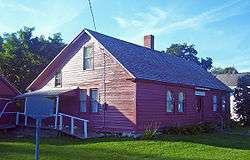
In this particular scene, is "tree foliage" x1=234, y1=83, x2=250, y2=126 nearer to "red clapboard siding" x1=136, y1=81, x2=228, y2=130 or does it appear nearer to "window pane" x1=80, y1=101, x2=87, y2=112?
"red clapboard siding" x1=136, y1=81, x2=228, y2=130

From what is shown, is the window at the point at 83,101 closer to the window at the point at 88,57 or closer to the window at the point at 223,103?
the window at the point at 88,57

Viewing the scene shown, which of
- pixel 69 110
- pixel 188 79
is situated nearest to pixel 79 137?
pixel 69 110

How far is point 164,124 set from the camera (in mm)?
24672

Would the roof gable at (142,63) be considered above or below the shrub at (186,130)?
above

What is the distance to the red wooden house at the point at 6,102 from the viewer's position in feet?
91.3

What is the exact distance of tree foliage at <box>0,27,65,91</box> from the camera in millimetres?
38938

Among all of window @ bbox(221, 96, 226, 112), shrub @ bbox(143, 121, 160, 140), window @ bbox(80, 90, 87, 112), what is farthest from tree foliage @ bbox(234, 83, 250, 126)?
window @ bbox(80, 90, 87, 112)

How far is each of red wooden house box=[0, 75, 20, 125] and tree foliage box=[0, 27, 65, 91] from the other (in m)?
9.70

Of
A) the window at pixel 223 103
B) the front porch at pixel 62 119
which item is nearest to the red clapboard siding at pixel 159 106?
the front porch at pixel 62 119

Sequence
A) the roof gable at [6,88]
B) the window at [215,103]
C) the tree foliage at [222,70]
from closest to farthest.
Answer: the roof gable at [6,88], the window at [215,103], the tree foliage at [222,70]

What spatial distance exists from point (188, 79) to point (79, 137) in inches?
429

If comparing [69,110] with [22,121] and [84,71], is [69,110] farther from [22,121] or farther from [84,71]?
[22,121]

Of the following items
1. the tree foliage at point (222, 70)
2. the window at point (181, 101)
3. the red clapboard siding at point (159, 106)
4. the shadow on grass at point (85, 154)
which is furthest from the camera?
the tree foliage at point (222, 70)

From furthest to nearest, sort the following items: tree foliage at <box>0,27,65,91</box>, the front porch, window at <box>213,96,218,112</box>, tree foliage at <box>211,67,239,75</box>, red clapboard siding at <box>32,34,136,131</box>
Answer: tree foliage at <box>211,67,239,75</box>
tree foliage at <box>0,27,65,91</box>
window at <box>213,96,218,112</box>
red clapboard siding at <box>32,34,136,131</box>
the front porch
